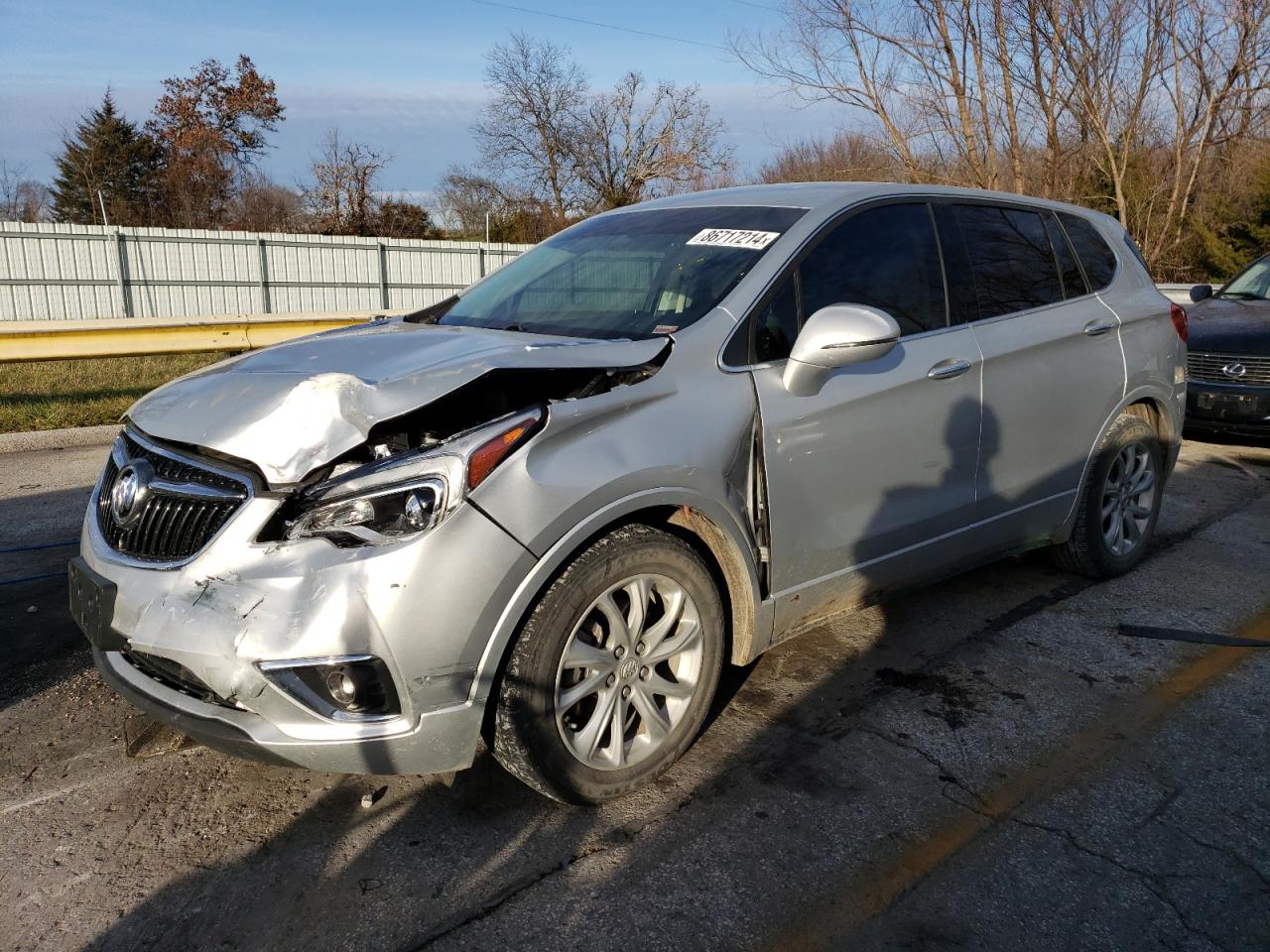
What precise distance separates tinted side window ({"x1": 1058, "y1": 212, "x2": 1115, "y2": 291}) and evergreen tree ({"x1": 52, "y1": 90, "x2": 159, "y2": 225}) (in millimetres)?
37680

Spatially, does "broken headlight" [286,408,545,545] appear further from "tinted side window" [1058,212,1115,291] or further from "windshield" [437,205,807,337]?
"tinted side window" [1058,212,1115,291]

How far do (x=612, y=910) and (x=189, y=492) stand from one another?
5.08 ft

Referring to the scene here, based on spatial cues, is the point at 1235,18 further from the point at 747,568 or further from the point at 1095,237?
the point at 747,568

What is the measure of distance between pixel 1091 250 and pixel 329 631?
159 inches

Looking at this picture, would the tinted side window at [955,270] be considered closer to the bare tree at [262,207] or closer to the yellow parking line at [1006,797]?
the yellow parking line at [1006,797]

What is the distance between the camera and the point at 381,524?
8.29ft

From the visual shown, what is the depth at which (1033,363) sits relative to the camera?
4.20 meters

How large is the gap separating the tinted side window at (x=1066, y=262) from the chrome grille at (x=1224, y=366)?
444 cm

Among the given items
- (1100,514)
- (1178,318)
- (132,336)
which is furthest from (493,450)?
(132,336)

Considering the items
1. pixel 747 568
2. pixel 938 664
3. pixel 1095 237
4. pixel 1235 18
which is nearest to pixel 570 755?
pixel 747 568

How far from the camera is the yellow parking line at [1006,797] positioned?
97.7 inches

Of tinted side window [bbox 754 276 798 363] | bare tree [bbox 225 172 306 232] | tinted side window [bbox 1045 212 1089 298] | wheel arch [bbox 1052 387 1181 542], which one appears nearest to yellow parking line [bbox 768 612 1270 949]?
wheel arch [bbox 1052 387 1181 542]

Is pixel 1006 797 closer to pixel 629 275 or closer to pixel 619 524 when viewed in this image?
pixel 619 524

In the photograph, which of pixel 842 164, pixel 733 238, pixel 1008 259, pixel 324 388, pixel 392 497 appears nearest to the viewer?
pixel 392 497
